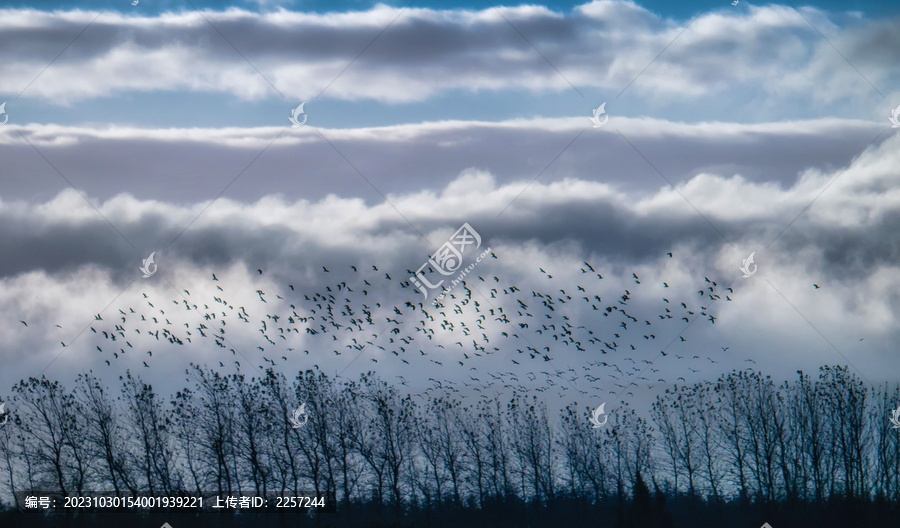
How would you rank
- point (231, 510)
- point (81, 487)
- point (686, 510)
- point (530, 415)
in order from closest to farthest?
point (231, 510) < point (81, 487) < point (686, 510) < point (530, 415)

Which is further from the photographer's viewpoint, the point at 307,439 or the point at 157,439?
the point at 307,439

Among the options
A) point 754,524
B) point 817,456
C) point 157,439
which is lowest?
point 754,524

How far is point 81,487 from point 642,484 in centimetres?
5070

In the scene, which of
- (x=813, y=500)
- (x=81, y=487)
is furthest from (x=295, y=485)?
(x=813, y=500)

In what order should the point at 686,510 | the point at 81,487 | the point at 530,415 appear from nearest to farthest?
the point at 81,487
the point at 686,510
the point at 530,415

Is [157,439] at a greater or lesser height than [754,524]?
greater

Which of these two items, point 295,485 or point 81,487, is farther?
point 295,485

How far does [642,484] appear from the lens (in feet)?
219

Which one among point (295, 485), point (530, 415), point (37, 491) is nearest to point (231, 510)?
point (295, 485)

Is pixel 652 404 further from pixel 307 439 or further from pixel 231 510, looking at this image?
pixel 231 510

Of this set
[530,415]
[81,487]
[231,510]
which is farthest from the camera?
[530,415]

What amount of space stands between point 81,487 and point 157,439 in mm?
7670

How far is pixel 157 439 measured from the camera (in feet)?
294

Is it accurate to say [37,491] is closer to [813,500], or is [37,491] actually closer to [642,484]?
[642,484]
